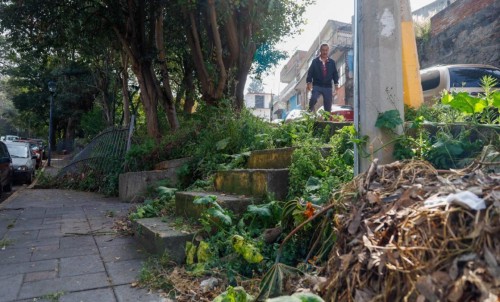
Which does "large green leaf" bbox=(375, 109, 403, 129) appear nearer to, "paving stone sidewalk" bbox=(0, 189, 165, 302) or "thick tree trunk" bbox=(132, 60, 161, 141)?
"paving stone sidewalk" bbox=(0, 189, 165, 302)

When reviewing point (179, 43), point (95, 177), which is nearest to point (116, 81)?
point (179, 43)

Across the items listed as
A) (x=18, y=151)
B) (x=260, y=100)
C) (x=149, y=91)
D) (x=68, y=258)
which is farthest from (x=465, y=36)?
(x=260, y=100)

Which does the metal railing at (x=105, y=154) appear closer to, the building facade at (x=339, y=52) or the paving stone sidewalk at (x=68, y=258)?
the paving stone sidewalk at (x=68, y=258)

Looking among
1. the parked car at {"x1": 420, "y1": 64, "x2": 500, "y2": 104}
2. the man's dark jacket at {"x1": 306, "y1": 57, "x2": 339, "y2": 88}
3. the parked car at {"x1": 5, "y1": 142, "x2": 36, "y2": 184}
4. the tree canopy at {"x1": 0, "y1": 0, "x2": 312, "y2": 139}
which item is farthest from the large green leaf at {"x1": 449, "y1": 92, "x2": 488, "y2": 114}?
the parked car at {"x1": 5, "y1": 142, "x2": 36, "y2": 184}

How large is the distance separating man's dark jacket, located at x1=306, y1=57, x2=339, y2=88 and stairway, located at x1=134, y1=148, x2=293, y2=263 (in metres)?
3.54

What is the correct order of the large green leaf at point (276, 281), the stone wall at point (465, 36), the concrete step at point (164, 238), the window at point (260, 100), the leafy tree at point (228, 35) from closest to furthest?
the large green leaf at point (276, 281) < the concrete step at point (164, 238) < the leafy tree at point (228, 35) < the stone wall at point (465, 36) < the window at point (260, 100)

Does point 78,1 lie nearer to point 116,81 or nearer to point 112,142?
point 112,142

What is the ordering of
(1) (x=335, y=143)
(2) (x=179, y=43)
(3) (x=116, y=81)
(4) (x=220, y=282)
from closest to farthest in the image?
(4) (x=220, y=282) < (1) (x=335, y=143) < (2) (x=179, y=43) < (3) (x=116, y=81)

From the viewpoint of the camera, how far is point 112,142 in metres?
10.4

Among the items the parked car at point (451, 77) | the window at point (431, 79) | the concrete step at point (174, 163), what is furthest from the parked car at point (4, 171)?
the window at point (431, 79)

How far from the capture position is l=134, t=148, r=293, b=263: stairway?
372 centimetres

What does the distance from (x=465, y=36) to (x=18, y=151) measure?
18133 mm

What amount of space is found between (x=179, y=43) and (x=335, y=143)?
10792 mm

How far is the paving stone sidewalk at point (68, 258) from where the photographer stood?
311 cm
